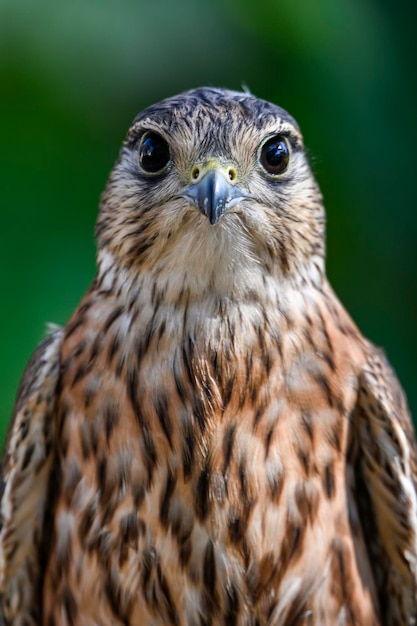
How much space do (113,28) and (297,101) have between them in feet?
2.58

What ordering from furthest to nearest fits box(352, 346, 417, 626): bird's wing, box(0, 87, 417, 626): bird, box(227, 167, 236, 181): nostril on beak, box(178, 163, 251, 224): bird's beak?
1. box(352, 346, 417, 626): bird's wing
2. box(0, 87, 417, 626): bird
3. box(227, 167, 236, 181): nostril on beak
4. box(178, 163, 251, 224): bird's beak

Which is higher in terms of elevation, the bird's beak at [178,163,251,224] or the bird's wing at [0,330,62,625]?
the bird's beak at [178,163,251,224]

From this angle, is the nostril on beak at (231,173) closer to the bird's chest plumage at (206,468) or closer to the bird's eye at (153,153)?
the bird's eye at (153,153)

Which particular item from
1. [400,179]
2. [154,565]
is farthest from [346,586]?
[400,179]

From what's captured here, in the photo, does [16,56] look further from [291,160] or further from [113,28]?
[291,160]

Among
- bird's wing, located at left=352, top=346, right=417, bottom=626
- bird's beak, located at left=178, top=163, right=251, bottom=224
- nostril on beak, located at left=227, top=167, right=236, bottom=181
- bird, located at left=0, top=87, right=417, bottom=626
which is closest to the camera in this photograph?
bird's beak, located at left=178, top=163, right=251, bottom=224

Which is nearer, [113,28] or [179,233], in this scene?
[179,233]

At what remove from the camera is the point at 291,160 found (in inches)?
132

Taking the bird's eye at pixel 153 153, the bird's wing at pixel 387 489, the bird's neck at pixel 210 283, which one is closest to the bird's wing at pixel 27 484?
the bird's neck at pixel 210 283

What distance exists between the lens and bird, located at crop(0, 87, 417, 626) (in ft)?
10.4

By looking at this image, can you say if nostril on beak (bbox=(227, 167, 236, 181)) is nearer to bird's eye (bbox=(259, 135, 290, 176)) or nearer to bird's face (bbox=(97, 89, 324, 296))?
bird's face (bbox=(97, 89, 324, 296))

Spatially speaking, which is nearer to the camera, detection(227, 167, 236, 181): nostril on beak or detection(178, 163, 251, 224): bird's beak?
detection(178, 163, 251, 224): bird's beak

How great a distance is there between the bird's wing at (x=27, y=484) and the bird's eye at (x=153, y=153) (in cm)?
59

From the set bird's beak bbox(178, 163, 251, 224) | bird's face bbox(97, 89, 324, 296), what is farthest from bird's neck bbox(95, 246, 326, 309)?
bird's beak bbox(178, 163, 251, 224)
